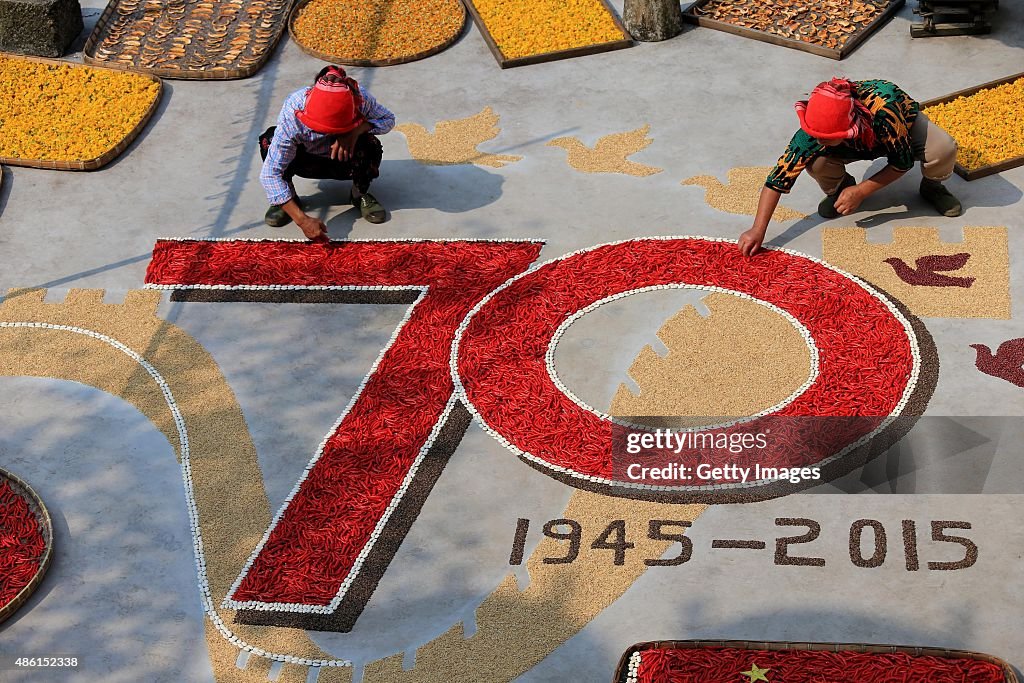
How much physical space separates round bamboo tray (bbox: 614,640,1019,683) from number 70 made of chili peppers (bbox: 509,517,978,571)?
0.66 metres

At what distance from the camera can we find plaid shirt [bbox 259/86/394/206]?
7.82m

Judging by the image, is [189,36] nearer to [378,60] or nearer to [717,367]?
[378,60]

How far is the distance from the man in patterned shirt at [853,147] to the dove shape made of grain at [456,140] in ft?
6.88

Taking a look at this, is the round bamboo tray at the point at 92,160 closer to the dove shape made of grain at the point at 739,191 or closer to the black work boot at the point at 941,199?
the dove shape made of grain at the point at 739,191

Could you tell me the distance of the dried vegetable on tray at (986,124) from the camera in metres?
8.37

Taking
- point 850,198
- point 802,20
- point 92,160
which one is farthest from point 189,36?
point 850,198

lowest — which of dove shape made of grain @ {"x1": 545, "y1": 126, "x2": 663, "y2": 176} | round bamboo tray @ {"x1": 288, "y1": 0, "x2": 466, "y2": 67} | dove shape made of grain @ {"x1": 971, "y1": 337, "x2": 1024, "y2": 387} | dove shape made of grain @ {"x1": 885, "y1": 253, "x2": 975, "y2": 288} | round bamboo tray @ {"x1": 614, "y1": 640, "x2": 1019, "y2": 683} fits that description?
dove shape made of grain @ {"x1": 971, "y1": 337, "x2": 1024, "y2": 387}

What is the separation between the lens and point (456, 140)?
9125mm

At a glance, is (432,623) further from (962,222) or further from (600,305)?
(962,222)

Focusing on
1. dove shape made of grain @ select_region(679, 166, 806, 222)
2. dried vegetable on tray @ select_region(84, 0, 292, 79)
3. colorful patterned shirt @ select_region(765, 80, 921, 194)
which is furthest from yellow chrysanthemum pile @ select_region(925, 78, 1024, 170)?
dried vegetable on tray @ select_region(84, 0, 292, 79)

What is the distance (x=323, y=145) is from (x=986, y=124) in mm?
4459

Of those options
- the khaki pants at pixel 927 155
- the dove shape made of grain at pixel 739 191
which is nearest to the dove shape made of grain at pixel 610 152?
the dove shape made of grain at pixel 739 191

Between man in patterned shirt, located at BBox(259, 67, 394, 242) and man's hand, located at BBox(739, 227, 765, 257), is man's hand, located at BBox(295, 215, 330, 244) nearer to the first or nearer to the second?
man in patterned shirt, located at BBox(259, 67, 394, 242)

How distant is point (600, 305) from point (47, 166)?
4.17 meters
